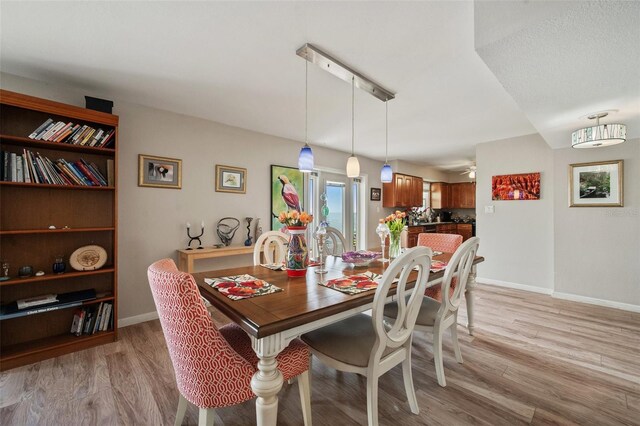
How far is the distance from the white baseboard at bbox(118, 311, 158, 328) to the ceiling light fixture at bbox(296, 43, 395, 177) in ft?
8.78

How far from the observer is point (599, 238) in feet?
11.1

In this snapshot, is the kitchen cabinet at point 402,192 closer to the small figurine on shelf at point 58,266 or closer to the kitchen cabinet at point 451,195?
the kitchen cabinet at point 451,195

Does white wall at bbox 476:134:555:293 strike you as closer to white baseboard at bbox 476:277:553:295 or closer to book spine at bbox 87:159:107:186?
white baseboard at bbox 476:277:553:295

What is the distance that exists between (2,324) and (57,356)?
1.66 feet

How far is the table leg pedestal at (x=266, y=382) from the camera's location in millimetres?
1062

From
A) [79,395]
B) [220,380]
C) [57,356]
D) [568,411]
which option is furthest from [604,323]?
[57,356]

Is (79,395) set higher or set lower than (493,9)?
lower

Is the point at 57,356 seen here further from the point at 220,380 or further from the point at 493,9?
the point at 493,9

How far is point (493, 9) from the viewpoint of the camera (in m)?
1.34

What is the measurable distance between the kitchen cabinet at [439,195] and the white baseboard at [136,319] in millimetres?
6597

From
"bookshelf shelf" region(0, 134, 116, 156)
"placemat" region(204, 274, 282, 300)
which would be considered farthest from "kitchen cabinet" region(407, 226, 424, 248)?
"bookshelf shelf" region(0, 134, 116, 156)

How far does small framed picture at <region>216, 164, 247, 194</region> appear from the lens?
341 centimetres

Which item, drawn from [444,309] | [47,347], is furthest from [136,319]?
[444,309]

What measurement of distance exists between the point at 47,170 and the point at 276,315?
98.1 inches
